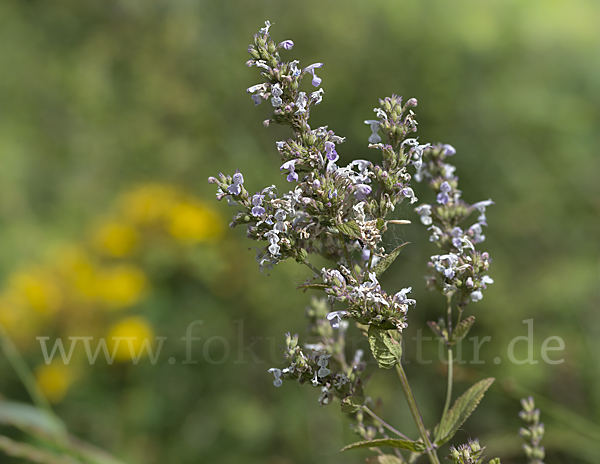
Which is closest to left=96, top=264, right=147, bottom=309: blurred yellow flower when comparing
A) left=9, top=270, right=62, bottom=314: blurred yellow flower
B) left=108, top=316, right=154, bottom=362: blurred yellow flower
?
left=108, top=316, right=154, bottom=362: blurred yellow flower

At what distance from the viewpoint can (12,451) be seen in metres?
2.08

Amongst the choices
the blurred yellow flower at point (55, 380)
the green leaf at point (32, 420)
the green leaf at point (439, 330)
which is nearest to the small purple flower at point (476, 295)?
the green leaf at point (439, 330)

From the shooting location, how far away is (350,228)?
1.29 m

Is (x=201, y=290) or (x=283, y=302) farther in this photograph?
(x=201, y=290)

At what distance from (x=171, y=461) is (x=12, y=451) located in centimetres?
156

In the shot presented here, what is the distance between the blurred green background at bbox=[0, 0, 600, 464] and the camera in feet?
11.5

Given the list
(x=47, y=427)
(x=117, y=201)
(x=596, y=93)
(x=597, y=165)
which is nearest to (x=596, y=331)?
(x=597, y=165)

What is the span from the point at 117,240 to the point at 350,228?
3.30m

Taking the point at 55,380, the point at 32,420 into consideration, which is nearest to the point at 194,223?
the point at 55,380

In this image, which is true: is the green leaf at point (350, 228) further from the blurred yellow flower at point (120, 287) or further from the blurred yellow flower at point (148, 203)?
Result: the blurred yellow flower at point (148, 203)

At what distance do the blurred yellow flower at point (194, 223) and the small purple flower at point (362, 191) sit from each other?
2.82m

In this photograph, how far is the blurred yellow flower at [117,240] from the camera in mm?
4160

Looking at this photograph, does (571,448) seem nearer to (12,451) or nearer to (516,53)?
(12,451)

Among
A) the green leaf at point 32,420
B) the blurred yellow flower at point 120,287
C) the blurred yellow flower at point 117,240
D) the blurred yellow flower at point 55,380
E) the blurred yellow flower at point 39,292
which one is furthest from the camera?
the blurred yellow flower at point 117,240
